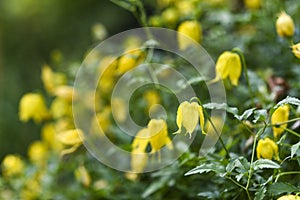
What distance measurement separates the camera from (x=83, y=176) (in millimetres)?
1147

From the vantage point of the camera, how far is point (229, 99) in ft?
3.75

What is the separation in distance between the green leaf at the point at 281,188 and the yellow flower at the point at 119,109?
0.59 m

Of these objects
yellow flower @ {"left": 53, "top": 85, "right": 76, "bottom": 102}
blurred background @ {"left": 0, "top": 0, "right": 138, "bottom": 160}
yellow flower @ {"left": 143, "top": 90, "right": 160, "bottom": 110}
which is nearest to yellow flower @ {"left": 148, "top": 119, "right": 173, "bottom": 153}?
yellow flower @ {"left": 143, "top": 90, "right": 160, "bottom": 110}

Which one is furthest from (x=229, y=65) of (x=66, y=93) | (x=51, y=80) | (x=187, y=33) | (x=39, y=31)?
(x=39, y=31)

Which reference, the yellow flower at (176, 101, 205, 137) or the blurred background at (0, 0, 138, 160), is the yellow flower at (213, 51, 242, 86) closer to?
the yellow flower at (176, 101, 205, 137)

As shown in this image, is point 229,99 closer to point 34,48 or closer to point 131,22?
point 131,22

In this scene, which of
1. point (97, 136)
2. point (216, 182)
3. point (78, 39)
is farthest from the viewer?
point (78, 39)

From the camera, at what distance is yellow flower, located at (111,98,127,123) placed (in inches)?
50.2

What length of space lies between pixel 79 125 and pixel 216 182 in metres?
0.47

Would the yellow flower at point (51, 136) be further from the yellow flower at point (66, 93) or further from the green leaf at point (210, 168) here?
the green leaf at point (210, 168)

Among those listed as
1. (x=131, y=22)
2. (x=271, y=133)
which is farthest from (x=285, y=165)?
(x=131, y=22)

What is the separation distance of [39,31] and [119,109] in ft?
4.29

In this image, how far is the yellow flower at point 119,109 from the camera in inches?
50.2

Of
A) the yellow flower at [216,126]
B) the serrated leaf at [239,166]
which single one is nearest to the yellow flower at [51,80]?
the yellow flower at [216,126]
